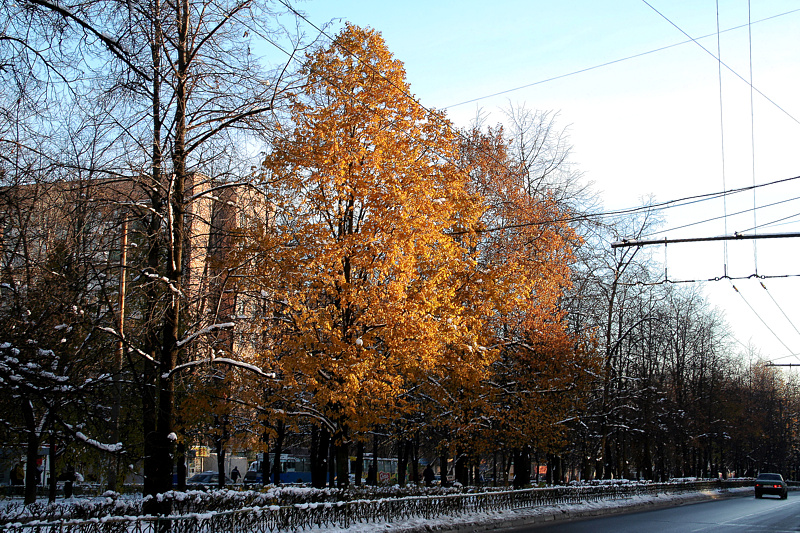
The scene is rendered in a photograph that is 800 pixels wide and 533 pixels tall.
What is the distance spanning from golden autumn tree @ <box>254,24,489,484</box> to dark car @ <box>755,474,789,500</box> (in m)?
30.7

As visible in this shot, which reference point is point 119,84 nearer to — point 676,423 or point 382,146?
point 382,146

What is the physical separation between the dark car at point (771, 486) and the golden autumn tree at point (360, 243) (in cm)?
3065

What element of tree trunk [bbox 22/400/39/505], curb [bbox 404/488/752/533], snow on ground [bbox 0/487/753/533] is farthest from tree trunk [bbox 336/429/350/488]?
tree trunk [bbox 22/400/39/505]

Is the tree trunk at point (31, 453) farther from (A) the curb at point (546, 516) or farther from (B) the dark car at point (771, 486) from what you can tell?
(B) the dark car at point (771, 486)

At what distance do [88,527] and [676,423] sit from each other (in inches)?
1711

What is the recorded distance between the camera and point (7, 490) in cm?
3003

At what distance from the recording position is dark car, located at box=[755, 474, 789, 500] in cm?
3816

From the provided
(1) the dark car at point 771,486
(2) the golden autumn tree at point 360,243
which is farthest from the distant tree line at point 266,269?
(1) the dark car at point 771,486

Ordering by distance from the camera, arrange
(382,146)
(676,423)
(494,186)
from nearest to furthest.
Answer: (382,146) → (494,186) → (676,423)

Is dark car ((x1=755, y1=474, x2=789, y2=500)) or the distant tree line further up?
the distant tree line

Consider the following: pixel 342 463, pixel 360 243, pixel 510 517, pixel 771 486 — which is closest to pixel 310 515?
pixel 342 463

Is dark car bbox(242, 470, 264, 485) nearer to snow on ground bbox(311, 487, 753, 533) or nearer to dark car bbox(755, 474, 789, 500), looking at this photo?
snow on ground bbox(311, 487, 753, 533)

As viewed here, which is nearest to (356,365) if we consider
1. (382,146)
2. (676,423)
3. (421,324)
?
(421,324)

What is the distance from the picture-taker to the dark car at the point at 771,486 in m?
38.2
